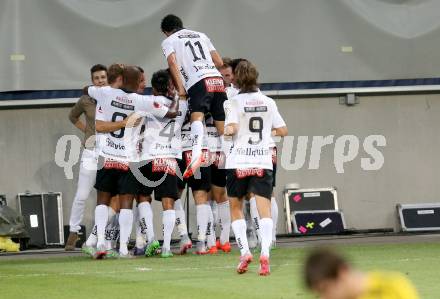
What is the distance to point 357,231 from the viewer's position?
58.9ft

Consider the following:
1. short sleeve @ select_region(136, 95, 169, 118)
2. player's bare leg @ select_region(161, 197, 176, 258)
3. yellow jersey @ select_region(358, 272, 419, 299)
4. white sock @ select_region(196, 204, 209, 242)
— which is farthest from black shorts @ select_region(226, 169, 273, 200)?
yellow jersey @ select_region(358, 272, 419, 299)

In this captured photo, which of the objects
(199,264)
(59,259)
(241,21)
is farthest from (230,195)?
(241,21)

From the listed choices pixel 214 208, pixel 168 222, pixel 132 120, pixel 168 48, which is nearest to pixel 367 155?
pixel 214 208

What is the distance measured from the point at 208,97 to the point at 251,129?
2.86m

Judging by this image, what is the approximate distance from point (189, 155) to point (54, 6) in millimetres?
4340

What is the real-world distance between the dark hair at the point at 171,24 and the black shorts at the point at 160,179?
1636mm

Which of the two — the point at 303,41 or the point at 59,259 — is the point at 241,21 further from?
the point at 59,259

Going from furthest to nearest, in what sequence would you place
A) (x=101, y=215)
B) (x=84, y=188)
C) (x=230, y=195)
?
(x=84, y=188), (x=101, y=215), (x=230, y=195)

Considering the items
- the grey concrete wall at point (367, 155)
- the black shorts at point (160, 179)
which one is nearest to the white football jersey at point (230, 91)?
the black shorts at point (160, 179)

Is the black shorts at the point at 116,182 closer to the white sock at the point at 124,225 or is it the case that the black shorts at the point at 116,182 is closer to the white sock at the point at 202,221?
the white sock at the point at 124,225

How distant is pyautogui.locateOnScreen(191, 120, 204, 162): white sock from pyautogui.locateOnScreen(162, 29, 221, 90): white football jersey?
25.3 inches

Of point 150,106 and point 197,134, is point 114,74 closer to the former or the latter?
point 150,106

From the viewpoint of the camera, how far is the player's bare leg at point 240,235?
34.4 ft

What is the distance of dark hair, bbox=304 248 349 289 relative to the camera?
3.79 metres
